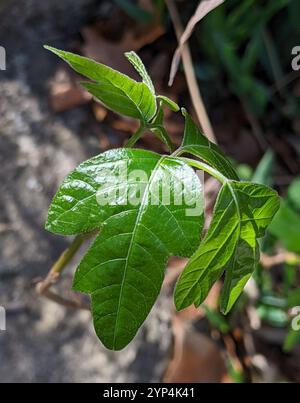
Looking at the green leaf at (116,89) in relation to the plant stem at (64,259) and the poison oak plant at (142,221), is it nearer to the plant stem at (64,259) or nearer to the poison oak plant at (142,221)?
the poison oak plant at (142,221)

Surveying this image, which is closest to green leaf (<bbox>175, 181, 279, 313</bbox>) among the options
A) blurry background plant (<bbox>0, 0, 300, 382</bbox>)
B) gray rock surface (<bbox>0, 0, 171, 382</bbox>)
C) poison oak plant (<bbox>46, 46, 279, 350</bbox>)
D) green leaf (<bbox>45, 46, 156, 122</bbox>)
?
poison oak plant (<bbox>46, 46, 279, 350</bbox>)

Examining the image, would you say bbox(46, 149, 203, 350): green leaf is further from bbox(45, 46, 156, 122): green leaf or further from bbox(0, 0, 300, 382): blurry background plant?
bbox(0, 0, 300, 382): blurry background plant

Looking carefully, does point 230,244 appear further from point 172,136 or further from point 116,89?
point 172,136

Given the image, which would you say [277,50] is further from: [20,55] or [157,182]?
[157,182]

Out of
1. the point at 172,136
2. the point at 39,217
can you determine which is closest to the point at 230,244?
the point at 39,217

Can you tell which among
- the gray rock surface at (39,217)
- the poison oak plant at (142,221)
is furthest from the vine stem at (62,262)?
the gray rock surface at (39,217)

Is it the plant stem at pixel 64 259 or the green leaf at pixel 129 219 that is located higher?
the green leaf at pixel 129 219
